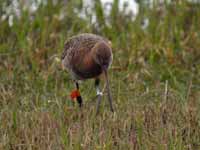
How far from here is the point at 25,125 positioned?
5676 mm

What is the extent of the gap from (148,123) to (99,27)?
2.95m

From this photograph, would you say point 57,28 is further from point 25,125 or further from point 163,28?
point 25,125

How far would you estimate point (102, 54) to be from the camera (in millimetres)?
6348

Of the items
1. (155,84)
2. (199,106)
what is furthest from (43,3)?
(199,106)

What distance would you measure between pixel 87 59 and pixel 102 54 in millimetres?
252

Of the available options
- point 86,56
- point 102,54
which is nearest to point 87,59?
point 86,56

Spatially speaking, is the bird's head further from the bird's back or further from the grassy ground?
the grassy ground

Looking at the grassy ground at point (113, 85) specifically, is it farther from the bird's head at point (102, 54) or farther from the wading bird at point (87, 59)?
the bird's head at point (102, 54)

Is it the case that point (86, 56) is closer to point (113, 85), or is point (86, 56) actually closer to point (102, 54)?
point (102, 54)

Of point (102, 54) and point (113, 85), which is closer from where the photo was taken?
point (102, 54)

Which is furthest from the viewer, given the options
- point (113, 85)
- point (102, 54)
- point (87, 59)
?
point (113, 85)

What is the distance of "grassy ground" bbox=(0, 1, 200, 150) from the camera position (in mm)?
5379

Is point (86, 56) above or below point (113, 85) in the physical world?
above

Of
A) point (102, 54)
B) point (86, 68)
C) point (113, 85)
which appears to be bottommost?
point (113, 85)
